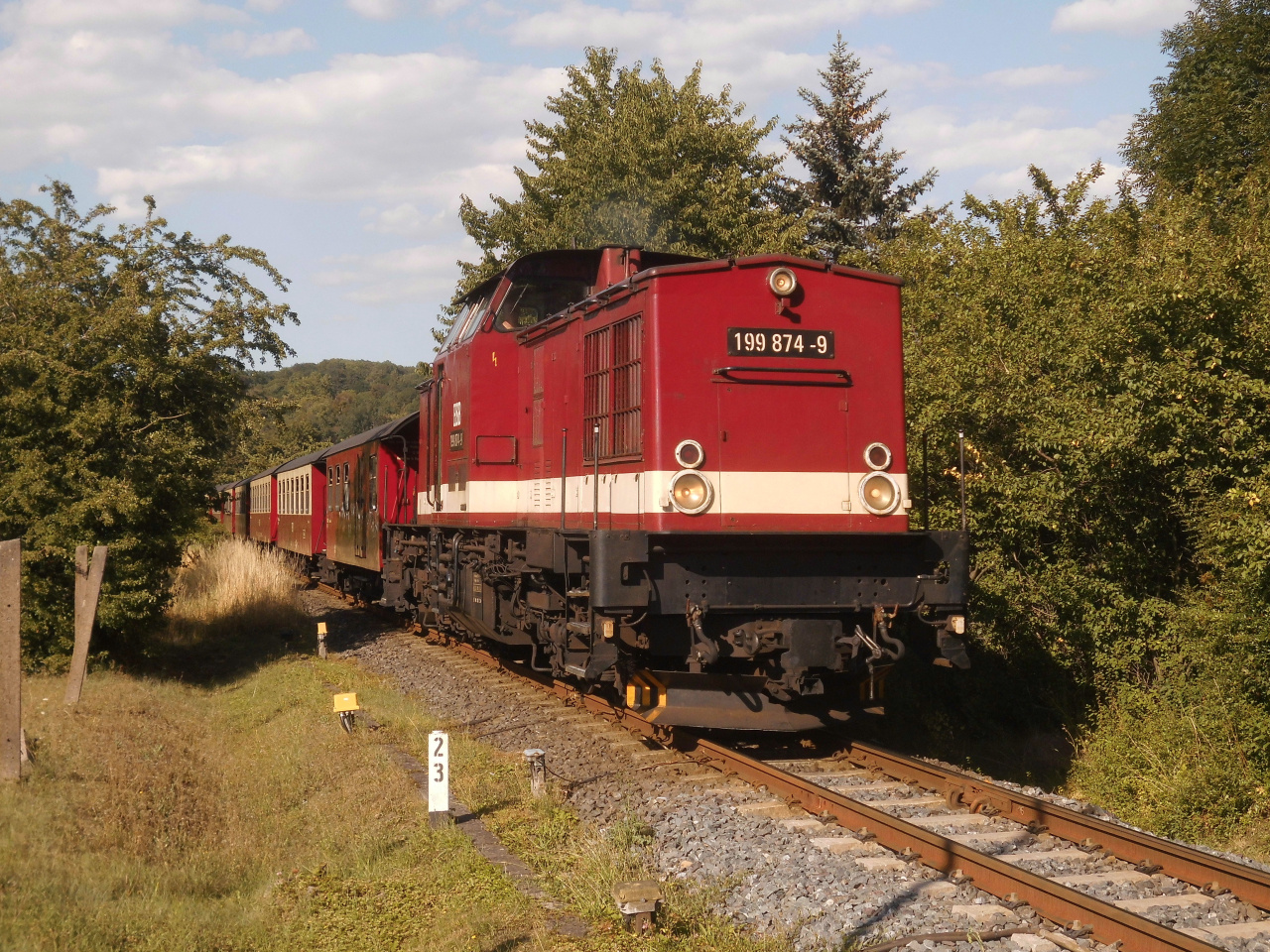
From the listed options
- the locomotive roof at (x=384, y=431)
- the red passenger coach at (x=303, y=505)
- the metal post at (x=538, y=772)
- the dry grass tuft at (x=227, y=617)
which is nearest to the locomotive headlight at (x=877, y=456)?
the metal post at (x=538, y=772)

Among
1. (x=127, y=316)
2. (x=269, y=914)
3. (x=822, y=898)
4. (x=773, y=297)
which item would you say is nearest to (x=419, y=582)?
(x=127, y=316)

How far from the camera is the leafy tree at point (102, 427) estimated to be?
36.9ft

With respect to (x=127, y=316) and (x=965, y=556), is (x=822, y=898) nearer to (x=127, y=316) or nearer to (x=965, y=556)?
(x=965, y=556)

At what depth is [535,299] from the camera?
10.2 meters

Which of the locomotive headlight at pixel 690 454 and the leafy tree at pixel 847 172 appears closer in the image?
the locomotive headlight at pixel 690 454

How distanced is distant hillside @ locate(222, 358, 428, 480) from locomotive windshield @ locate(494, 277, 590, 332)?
6622 millimetres

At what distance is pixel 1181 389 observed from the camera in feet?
28.7

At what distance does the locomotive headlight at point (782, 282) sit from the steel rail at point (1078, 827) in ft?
11.0

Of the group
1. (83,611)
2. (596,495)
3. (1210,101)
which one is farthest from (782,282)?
(1210,101)

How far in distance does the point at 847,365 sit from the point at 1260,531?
3.28m

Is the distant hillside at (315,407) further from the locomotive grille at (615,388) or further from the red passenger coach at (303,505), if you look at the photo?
the locomotive grille at (615,388)

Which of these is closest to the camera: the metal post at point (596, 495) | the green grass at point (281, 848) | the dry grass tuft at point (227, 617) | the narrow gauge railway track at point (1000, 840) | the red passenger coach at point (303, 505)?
the narrow gauge railway track at point (1000, 840)

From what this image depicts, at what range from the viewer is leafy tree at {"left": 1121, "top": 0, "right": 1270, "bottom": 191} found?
826 inches

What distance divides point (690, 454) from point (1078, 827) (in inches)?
128
